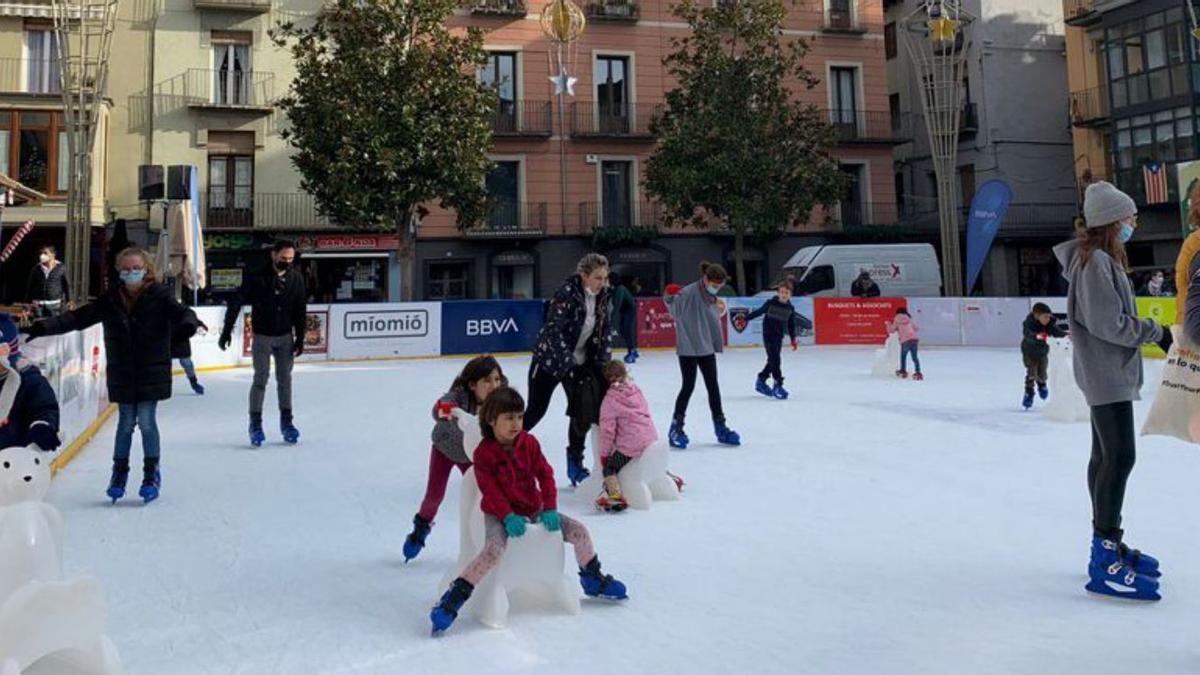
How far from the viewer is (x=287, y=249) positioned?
641cm

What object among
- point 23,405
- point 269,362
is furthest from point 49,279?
point 23,405

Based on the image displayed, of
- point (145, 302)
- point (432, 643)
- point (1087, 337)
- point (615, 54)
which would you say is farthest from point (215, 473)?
point (615, 54)

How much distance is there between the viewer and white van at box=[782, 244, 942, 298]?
22047 millimetres

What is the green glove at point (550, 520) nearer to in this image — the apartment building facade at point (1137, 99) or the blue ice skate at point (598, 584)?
the blue ice skate at point (598, 584)

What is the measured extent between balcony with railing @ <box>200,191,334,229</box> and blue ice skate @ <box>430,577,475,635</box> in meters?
22.1

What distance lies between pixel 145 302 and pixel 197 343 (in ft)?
34.2

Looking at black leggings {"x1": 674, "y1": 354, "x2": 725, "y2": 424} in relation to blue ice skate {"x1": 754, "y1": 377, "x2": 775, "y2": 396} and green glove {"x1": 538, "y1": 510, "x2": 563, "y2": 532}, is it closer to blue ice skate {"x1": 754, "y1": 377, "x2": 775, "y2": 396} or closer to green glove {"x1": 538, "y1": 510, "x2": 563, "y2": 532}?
blue ice skate {"x1": 754, "y1": 377, "x2": 775, "y2": 396}

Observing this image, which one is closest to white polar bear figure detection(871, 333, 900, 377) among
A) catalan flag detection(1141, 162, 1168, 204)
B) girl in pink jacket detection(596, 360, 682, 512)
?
girl in pink jacket detection(596, 360, 682, 512)

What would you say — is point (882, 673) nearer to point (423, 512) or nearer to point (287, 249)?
point (423, 512)

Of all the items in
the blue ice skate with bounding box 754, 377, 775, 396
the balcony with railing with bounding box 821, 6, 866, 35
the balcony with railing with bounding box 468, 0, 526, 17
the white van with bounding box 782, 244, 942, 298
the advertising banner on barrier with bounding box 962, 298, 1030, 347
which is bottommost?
the blue ice skate with bounding box 754, 377, 775, 396

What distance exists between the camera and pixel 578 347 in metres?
4.93

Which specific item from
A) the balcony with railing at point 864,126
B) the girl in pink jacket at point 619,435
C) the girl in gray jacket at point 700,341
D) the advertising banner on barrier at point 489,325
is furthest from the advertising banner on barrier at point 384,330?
the balcony with railing at point 864,126

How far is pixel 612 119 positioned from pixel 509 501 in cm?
2471

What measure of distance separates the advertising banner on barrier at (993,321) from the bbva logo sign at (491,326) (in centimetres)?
1013
